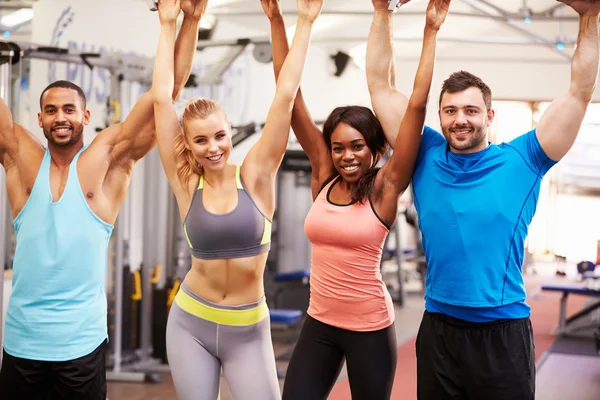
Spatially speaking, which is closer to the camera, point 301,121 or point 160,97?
point 160,97

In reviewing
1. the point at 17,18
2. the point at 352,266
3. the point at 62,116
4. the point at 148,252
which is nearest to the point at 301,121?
the point at 352,266

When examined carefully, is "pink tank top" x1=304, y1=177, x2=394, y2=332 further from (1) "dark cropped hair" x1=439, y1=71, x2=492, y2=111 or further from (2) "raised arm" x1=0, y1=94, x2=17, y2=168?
(2) "raised arm" x1=0, y1=94, x2=17, y2=168

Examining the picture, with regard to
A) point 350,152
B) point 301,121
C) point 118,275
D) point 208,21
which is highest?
point 208,21

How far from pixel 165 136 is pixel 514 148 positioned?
1.12 metres

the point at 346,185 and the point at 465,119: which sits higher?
the point at 465,119

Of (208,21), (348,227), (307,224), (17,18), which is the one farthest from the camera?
(208,21)

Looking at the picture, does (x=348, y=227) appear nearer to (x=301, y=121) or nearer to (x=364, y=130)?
(x=364, y=130)

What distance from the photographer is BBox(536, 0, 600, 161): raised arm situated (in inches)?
81.7

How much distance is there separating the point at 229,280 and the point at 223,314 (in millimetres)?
110

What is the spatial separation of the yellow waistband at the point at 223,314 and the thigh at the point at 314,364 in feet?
0.62

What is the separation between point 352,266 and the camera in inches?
91.0

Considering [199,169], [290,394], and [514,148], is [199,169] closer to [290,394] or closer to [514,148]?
[290,394]

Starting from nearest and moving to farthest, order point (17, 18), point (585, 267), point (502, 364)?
point (502, 364), point (17, 18), point (585, 267)

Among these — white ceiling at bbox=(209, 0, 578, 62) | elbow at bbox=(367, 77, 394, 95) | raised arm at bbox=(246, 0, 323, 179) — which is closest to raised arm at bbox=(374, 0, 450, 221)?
elbow at bbox=(367, 77, 394, 95)
